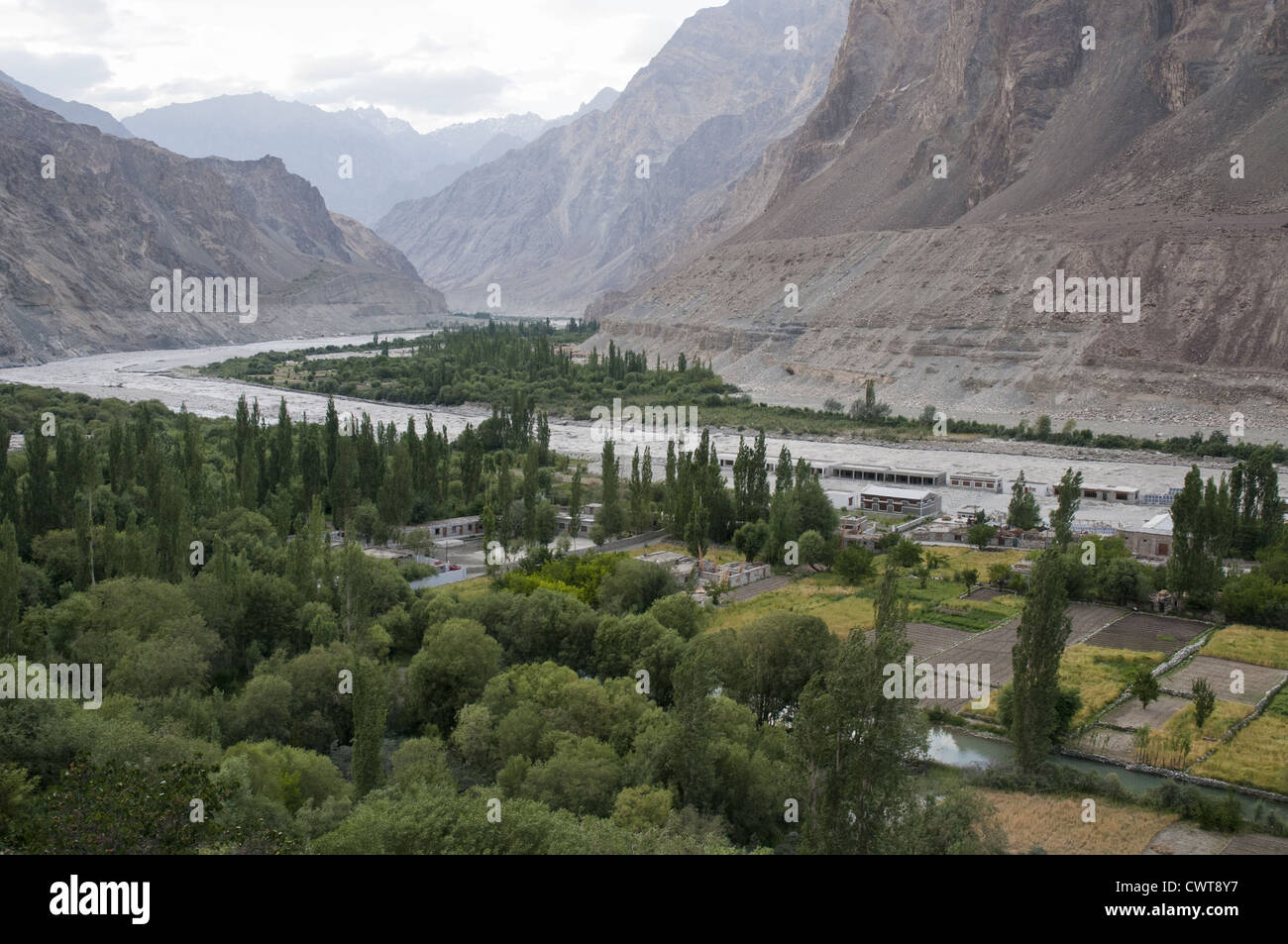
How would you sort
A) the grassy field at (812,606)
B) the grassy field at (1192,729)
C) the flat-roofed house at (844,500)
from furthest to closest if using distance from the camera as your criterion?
1. the flat-roofed house at (844,500)
2. the grassy field at (812,606)
3. the grassy field at (1192,729)

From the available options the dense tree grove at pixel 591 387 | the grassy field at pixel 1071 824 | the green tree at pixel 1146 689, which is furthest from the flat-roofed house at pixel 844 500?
the grassy field at pixel 1071 824

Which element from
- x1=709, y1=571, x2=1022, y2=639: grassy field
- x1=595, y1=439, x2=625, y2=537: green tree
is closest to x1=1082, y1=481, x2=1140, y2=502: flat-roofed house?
x1=709, y1=571, x2=1022, y2=639: grassy field

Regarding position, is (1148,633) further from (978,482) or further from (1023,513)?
(978,482)

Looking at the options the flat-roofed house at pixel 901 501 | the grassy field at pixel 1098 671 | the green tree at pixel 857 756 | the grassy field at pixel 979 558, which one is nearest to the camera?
the green tree at pixel 857 756

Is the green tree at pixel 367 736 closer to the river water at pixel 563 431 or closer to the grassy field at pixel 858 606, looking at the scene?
the grassy field at pixel 858 606
